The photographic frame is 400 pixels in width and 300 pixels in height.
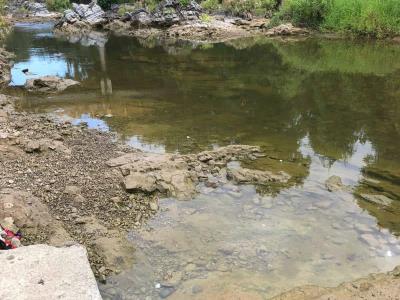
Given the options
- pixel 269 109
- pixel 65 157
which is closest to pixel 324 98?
pixel 269 109

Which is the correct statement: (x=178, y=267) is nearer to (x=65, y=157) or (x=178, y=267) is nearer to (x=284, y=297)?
(x=284, y=297)

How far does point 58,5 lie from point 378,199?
193ft

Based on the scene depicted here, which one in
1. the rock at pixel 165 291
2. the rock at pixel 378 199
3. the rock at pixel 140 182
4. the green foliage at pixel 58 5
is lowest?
the rock at pixel 165 291

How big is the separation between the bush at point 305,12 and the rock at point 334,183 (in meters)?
27.8

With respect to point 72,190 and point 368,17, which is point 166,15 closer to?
point 368,17

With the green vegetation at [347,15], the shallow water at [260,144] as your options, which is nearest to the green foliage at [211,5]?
the green vegetation at [347,15]

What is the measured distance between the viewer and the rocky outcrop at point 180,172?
7.92m

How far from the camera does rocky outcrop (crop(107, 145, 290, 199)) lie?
7.92 metres

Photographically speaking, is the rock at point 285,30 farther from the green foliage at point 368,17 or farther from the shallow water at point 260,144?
the shallow water at point 260,144

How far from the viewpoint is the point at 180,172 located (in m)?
8.42

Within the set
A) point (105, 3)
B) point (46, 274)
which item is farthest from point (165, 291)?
point (105, 3)

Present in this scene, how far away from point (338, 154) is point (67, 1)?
54.5m

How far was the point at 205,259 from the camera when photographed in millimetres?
6141

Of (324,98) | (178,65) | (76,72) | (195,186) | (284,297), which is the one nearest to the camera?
(284,297)
